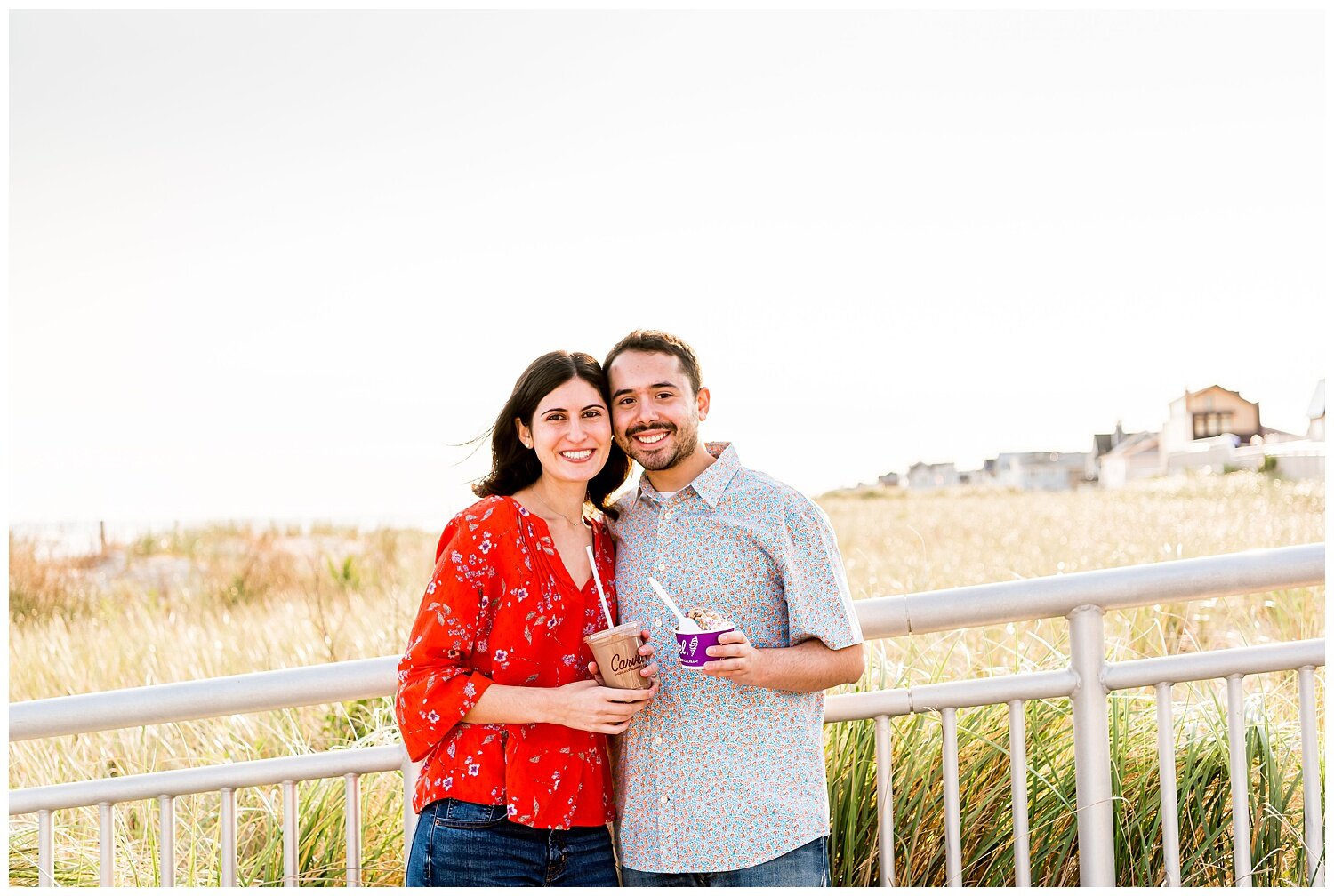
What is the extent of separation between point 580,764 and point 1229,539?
19.4 feet

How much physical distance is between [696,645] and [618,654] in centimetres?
16

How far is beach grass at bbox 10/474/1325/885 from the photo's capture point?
2.83m

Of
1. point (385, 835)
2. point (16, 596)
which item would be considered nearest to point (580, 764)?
point (385, 835)

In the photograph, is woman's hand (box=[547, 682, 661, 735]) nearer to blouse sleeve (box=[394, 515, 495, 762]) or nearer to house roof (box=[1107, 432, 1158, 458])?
blouse sleeve (box=[394, 515, 495, 762])

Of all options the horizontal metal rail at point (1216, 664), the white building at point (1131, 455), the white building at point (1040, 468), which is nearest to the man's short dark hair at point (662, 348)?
the horizontal metal rail at point (1216, 664)

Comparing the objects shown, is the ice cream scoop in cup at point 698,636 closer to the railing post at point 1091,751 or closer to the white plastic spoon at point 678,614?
the white plastic spoon at point 678,614

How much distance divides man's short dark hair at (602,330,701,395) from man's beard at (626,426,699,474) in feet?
0.39

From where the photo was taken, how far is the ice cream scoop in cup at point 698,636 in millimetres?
2102

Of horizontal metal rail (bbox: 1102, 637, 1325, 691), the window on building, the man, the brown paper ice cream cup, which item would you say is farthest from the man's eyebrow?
the window on building

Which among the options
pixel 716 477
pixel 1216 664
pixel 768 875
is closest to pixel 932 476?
pixel 1216 664

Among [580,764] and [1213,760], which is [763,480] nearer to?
[580,764]

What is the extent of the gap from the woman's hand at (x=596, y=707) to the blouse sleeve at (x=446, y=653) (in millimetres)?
166

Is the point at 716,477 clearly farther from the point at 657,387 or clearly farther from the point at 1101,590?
the point at 1101,590

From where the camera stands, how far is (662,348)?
2506 millimetres
